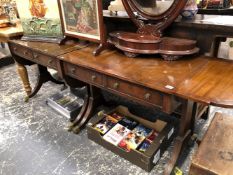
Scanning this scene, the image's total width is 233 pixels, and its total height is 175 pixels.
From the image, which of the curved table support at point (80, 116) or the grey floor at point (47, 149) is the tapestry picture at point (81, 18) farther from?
the grey floor at point (47, 149)

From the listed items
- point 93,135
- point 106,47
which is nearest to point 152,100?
point 106,47

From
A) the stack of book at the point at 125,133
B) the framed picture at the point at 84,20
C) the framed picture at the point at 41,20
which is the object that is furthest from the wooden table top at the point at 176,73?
the stack of book at the point at 125,133

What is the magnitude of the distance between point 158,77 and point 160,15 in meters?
0.46

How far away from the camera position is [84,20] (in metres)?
1.45

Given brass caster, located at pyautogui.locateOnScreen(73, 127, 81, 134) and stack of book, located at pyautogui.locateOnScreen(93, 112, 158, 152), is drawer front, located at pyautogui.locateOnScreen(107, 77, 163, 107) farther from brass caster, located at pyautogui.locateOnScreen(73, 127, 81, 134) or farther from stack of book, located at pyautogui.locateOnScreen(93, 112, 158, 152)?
brass caster, located at pyautogui.locateOnScreen(73, 127, 81, 134)

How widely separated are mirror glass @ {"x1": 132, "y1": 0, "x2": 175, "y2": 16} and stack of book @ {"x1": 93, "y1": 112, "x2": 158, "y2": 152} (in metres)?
0.88

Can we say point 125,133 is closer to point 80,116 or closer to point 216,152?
point 80,116

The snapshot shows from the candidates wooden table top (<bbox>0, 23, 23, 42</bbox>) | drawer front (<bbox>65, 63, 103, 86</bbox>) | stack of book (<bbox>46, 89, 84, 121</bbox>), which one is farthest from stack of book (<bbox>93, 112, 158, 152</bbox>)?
wooden table top (<bbox>0, 23, 23, 42</bbox>)

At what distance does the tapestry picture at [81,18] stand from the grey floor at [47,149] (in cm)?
87

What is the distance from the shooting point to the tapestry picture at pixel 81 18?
1.37 metres

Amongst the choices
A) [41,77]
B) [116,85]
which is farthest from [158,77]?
[41,77]

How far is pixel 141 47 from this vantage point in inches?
49.5

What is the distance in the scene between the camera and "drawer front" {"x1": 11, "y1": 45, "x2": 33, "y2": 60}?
5.78 ft

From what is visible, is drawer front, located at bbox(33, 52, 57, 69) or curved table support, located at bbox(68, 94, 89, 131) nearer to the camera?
drawer front, located at bbox(33, 52, 57, 69)
